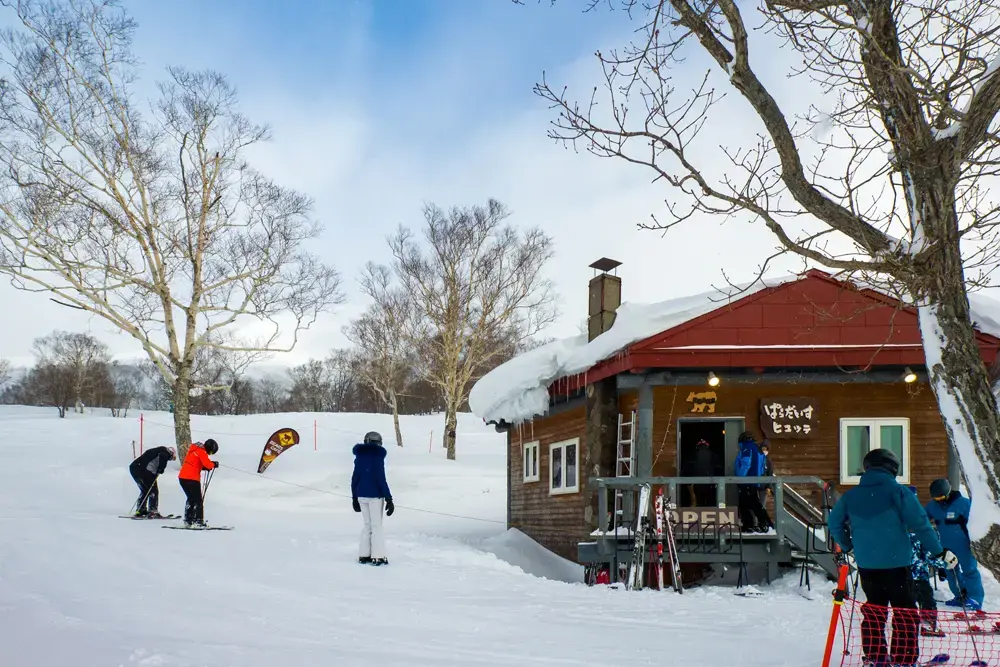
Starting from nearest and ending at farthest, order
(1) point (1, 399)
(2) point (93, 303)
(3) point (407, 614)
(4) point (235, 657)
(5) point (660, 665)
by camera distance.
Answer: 1. (4) point (235, 657)
2. (5) point (660, 665)
3. (3) point (407, 614)
4. (2) point (93, 303)
5. (1) point (1, 399)

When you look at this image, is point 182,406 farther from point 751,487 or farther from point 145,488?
point 751,487

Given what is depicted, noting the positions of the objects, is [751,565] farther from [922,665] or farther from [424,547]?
[922,665]

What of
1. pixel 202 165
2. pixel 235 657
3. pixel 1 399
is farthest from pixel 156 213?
pixel 1 399

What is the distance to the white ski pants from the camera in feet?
35.1

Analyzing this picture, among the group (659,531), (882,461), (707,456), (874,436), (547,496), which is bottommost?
(547,496)

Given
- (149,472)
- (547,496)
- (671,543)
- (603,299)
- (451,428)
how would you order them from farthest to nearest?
(451,428) < (547,496) < (603,299) < (149,472) < (671,543)

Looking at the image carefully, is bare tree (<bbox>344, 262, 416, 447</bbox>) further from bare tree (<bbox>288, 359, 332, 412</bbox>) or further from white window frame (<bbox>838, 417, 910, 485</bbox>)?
bare tree (<bbox>288, 359, 332, 412</bbox>)

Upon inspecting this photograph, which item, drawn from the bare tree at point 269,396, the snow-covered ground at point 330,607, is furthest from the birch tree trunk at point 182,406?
the bare tree at point 269,396

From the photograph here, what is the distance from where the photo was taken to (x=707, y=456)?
13336mm

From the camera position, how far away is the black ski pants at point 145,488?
570 inches

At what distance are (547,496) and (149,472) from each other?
23.6ft

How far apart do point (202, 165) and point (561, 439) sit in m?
12.8

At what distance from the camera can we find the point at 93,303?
71.8 ft

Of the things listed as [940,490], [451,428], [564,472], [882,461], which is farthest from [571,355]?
[451,428]
